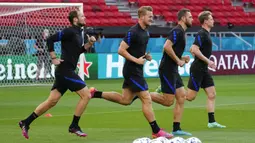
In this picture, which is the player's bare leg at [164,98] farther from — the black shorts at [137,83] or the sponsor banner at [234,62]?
the sponsor banner at [234,62]

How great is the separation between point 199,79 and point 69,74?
330 cm

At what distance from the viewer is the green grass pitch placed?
48.2ft

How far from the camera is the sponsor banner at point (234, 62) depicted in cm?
3766

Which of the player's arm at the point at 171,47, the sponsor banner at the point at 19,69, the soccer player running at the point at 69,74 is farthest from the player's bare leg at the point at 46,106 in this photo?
the sponsor banner at the point at 19,69

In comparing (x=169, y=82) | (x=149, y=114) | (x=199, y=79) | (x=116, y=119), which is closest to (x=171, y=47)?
(x=169, y=82)

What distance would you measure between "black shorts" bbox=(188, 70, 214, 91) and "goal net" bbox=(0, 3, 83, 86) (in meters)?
12.9

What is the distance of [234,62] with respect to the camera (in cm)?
3825

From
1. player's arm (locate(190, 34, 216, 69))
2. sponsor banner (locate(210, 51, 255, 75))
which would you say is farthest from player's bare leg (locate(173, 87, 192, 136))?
sponsor banner (locate(210, 51, 255, 75))

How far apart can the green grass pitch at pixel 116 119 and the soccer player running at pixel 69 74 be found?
0.41m

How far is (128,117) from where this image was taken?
1906 centimetres

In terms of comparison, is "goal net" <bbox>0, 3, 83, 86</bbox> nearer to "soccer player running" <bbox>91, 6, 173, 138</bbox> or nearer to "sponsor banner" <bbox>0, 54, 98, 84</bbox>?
"sponsor banner" <bbox>0, 54, 98, 84</bbox>

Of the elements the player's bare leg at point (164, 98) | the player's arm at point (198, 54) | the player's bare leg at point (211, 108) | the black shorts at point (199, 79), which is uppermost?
the player's arm at point (198, 54)

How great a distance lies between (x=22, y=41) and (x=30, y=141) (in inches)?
655

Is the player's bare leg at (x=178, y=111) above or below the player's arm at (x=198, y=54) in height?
below
